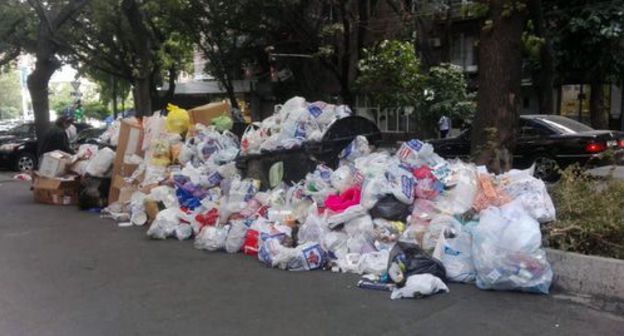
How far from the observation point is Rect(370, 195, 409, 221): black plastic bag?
6.34m

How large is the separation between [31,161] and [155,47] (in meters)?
8.27

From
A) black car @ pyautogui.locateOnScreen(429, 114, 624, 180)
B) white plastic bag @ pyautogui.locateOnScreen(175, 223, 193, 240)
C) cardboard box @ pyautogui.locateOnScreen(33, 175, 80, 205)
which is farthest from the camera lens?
black car @ pyautogui.locateOnScreen(429, 114, 624, 180)

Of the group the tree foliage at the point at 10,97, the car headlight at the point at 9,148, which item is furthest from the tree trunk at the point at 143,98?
the tree foliage at the point at 10,97

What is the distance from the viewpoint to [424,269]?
5281mm

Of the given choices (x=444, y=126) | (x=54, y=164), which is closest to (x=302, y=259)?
(x=54, y=164)

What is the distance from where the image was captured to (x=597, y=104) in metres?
19.2

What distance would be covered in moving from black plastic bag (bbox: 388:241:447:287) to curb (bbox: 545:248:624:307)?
0.94 m

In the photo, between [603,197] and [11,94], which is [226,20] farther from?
[11,94]

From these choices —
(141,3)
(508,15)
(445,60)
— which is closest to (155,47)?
(141,3)

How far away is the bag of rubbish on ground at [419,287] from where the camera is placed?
16.5 feet

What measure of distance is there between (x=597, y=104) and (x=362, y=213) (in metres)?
15.4

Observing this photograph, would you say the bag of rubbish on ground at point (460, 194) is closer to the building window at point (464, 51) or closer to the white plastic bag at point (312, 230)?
the white plastic bag at point (312, 230)

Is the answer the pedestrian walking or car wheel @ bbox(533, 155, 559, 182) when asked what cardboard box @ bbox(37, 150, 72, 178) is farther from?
the pedestrian walking

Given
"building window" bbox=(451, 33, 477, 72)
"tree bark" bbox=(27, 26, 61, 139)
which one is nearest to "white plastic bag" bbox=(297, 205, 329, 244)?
"tree bark" bbox=(27, 26, 61, 139)
